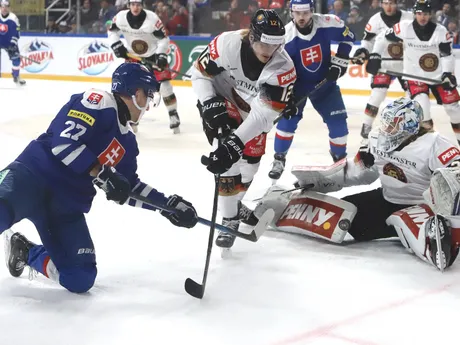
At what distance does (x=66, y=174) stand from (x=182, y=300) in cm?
64

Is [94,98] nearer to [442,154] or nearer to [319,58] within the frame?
[442,154]

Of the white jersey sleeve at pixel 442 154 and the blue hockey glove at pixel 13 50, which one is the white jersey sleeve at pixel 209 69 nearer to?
the white jersey sleeve at pixel 442 154

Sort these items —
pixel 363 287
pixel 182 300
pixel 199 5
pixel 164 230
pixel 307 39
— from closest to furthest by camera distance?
pixel 182 300
pixel 363 287
pixel 164 230
pixel 307 39
pixel 199 5

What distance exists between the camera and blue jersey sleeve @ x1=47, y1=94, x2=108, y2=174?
265 cm

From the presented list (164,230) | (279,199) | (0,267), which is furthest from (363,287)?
(0,267)

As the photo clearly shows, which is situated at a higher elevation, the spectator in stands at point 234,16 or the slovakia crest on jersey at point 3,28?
the spectator in stands at point 234,16

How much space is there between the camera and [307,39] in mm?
4918

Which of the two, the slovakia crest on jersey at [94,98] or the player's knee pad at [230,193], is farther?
the player's knee pad at [230,193]

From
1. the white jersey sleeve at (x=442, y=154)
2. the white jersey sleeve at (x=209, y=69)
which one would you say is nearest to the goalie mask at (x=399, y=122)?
the white jersey sleeve at (x=442, y=154)

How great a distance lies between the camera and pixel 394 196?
11.8ft

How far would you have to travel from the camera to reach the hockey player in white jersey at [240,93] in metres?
3.14

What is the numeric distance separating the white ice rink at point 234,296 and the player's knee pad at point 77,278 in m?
0.04

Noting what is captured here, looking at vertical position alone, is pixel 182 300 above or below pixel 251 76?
below

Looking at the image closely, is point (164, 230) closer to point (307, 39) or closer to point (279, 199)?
point (279, 199)
